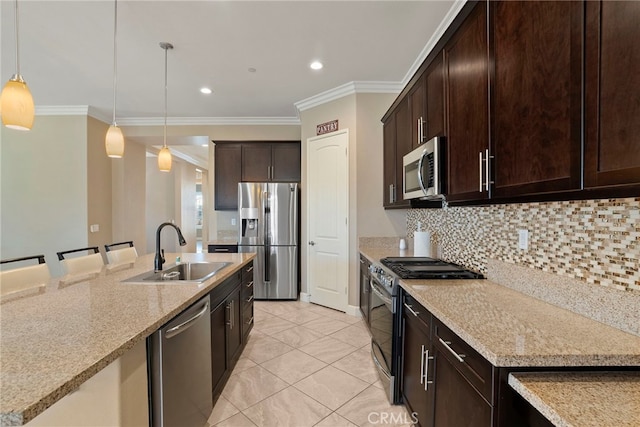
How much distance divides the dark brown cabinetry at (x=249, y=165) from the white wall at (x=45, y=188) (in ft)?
6.35

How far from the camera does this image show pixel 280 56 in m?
2.94

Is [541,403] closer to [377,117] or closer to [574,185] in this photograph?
[574,185]

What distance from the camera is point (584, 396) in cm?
80

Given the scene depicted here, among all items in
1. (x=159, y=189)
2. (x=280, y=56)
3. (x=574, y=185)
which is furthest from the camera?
(x=159, y=189)

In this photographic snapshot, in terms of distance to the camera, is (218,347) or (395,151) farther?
(395,151)

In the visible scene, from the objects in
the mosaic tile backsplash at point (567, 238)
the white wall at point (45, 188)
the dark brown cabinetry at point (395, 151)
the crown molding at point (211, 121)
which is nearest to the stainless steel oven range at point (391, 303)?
the mosaic tile backsplash at point (567, 238)

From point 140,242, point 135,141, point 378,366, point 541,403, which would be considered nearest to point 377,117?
point 378,366

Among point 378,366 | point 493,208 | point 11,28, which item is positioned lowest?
point 378,366

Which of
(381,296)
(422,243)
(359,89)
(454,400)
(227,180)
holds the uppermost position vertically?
(359,89)

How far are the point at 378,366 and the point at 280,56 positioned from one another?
299cm

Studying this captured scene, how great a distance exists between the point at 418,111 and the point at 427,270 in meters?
1.28

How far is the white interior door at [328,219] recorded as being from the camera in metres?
3.72

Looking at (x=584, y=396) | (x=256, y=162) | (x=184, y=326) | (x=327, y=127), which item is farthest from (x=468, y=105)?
(x=256, y=162)

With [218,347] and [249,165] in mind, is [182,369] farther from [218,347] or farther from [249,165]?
[249,165]
